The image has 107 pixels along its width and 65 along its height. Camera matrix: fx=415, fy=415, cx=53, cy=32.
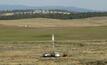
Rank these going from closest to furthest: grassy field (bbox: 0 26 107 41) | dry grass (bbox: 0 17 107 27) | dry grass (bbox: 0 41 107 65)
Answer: dry grass (bbox: 0 41 107 65) < grassy field (bbox: 0 26 107 41) < dry grass (bbox: 0 17 107 27)

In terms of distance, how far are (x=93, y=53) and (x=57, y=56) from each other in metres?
4.75

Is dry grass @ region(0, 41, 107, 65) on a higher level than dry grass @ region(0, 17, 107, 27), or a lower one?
higher

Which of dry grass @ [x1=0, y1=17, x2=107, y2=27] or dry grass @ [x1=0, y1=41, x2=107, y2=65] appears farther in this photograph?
dry grass @ [x1=0, y1=17, x2=107, y2=27]

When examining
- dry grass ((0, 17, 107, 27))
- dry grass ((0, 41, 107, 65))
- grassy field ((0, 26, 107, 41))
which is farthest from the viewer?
dry grass ((0, 17, 107, 27))

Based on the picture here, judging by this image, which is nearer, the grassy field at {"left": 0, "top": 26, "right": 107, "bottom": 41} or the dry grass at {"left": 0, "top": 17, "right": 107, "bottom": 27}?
the grassy field at {"left": 0, "top": 26, "right": 107, "bottom": 41}

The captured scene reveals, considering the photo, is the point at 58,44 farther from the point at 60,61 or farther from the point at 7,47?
the point at 60,61

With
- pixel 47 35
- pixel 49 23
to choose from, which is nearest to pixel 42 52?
pixel 47 35

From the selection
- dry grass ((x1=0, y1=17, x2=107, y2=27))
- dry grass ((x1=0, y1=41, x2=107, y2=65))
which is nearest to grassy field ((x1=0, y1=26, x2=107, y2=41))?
dry grass ((x1=0, y1=41, x2=107, y2=65))

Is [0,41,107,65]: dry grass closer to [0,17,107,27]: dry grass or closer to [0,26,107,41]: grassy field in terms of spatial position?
[0,26,107,41]: grassy field

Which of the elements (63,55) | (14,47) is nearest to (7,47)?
(14,47)

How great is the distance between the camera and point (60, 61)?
109 ft

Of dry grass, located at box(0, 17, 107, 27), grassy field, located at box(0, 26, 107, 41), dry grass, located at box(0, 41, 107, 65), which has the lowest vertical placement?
dry grass, located at box(0, 17, 107, 27)

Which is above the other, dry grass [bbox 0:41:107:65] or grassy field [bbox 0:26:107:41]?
dry grass [bbox 0:41:107:65]

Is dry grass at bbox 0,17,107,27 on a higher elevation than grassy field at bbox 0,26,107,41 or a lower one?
lower
